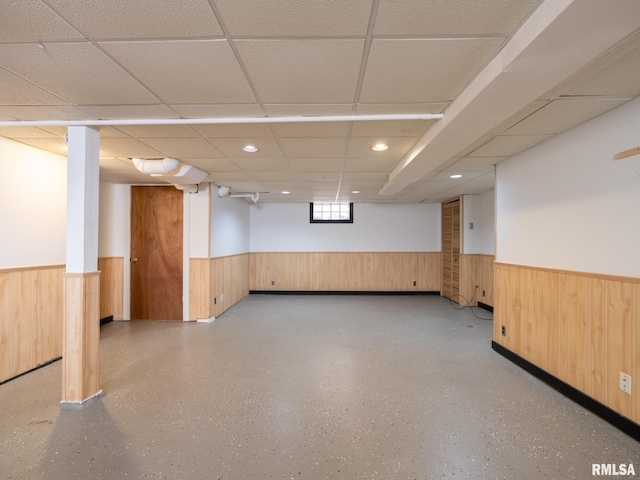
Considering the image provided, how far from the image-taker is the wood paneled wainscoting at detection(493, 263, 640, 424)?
2020 mm

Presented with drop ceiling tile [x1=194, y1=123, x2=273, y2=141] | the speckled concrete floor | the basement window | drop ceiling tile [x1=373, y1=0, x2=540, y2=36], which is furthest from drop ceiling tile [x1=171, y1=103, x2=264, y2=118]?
the basement window

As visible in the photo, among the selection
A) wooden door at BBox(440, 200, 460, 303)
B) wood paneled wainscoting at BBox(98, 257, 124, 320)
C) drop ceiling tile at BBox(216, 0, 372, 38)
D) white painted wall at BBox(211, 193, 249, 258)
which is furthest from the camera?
wooden door at BBox(440, 200, 460, 303)

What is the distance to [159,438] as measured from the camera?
1.96 metres

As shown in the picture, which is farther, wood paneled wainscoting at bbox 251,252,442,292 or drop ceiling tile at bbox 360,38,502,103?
wood paneled wainscoting at bbox 251,252,442,292

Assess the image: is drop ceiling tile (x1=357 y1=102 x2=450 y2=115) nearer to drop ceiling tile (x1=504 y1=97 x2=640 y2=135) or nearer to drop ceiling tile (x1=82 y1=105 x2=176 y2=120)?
drop ceiling tile (x1=504 y1=97 x2=640 y2=135)

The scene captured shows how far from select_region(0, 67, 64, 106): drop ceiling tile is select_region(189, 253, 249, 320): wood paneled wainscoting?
297 centimetres

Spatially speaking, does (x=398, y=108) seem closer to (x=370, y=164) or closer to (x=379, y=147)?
(x=379, y=147)

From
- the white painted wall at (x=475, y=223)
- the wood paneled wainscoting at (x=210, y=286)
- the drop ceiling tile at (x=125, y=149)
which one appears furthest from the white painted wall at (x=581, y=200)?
the wood paneled wainscoting at (x=210, y=286)

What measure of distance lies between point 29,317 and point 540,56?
450 centimetres

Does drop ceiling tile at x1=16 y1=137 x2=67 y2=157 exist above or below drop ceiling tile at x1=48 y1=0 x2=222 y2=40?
below

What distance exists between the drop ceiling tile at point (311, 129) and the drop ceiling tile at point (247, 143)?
9.8 inches

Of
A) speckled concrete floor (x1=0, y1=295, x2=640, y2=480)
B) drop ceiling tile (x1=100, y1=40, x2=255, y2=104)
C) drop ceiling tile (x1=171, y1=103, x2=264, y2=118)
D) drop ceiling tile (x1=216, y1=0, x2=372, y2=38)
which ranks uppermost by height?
drop ceiling tile (x1=216, y1=0, x2=372, y2=38)

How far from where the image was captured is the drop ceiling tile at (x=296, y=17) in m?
1.24

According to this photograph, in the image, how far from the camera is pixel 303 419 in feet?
7.07
